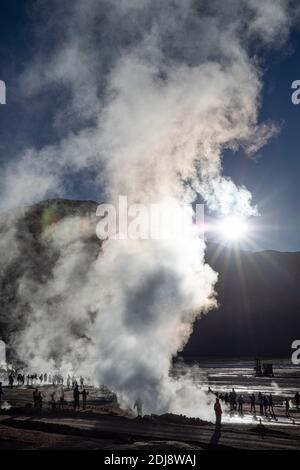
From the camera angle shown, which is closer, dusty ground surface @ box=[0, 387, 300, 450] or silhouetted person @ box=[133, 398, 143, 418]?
dusty ground surface @ box=[0, 387, 300, 450]

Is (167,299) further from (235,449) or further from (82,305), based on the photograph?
(82,305)

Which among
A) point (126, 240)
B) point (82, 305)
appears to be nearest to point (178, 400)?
point (126, 240)

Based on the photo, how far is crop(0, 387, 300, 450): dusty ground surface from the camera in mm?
20562

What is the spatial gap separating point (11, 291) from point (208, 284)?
9606 centimetres

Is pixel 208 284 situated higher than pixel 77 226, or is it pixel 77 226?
pixel 77 226

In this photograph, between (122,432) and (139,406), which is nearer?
(122,432)

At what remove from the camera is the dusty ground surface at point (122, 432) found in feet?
67.5

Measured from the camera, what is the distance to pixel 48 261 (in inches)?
5226

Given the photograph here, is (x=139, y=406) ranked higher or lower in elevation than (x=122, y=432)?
lower

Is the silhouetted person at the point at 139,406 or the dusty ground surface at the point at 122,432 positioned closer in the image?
the dusty ground surface at the point at 122,432

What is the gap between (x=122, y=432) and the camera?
24641mm

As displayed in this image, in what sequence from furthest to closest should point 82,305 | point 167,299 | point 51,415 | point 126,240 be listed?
1. point 82,305
2. point 126,240
3. point 167,299
4. point 51,415

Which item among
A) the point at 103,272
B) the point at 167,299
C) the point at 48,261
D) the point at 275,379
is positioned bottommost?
the point at 275,379

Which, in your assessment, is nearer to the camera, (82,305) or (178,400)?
(178,400)
